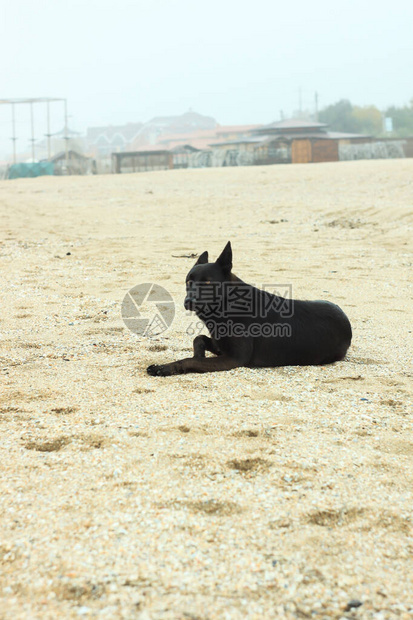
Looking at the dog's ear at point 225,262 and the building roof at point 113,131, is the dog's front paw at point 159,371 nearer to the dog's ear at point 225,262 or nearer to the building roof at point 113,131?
the dog's ear at point 225,262

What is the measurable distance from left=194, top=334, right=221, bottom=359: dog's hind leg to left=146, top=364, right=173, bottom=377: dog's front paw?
290 millimetres

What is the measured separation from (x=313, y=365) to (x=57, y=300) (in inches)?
126

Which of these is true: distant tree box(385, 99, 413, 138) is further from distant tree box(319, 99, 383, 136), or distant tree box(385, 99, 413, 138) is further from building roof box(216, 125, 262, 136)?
building roof box(216, 125, 262, 136)

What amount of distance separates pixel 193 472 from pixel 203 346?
191cm

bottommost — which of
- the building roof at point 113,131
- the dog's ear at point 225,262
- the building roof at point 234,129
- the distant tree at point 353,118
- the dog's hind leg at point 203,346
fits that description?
the dog's hind leg at point 203,346

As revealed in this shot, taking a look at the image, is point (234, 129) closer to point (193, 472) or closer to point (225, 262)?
point (225, 262)

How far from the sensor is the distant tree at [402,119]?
103 meters

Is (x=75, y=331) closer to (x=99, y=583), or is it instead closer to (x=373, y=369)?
(x=373, y=369)

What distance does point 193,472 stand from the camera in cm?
305

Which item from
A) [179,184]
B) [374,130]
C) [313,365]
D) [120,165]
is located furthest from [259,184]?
[374,130]

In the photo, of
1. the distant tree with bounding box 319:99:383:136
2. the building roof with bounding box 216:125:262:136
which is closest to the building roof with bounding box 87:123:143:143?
the distant tree with bounding box 319:99:383:136

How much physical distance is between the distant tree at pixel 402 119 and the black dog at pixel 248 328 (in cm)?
10386

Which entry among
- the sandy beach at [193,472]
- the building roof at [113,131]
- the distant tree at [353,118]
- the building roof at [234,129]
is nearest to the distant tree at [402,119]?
the distant tree at [353,118]

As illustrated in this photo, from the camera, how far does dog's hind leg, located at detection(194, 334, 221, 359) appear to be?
15.9ft
